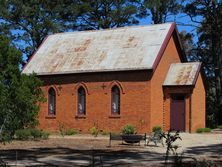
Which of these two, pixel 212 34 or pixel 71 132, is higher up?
pixel 212 34

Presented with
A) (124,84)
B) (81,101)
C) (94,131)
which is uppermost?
(124,84)

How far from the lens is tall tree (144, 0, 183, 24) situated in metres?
54.8

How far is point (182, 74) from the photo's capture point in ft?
115

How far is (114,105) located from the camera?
3462 centimetres

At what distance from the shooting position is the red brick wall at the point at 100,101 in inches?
1307

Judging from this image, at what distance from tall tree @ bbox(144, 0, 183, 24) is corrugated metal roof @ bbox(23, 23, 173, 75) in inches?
662

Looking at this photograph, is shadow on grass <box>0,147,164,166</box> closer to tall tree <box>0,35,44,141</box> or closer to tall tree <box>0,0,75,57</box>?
tall tree <box>0,35,44,141</box>

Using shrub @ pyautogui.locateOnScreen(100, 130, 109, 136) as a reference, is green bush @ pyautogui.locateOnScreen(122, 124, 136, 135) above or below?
above

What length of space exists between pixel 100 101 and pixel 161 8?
80.5 ft

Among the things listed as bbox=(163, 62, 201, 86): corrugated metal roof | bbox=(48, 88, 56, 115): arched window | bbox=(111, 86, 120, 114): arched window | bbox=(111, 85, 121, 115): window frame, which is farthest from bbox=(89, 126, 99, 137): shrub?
bbox=(163, 62, 201, 86): corrugated metal roof

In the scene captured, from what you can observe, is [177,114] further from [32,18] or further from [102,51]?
[32,18]

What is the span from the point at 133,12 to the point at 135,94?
23587 millimetres

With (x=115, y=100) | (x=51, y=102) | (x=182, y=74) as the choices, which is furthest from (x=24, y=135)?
(x=182, y=74)

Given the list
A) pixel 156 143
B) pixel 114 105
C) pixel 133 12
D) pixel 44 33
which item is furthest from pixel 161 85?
pixel 44 33
